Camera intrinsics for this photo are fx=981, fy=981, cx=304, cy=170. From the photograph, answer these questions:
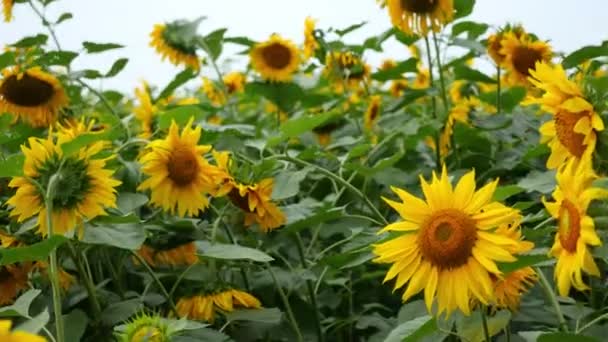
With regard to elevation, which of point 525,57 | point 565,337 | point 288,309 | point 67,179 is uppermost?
point 525,57

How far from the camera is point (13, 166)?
3.85ft

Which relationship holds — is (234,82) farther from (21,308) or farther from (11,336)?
(11,336)

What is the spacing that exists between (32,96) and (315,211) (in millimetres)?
729

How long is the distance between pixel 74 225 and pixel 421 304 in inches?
17.9

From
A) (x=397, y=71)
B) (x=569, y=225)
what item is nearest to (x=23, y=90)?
(x=397, y=71)

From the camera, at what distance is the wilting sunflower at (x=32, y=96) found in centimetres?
192

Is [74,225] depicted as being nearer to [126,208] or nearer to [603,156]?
[126,208]

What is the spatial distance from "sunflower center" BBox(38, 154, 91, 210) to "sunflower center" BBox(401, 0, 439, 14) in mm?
870

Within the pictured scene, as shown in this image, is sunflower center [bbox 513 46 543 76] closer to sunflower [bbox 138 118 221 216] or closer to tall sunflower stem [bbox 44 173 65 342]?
sunflower [bbox 138 118 221 216]

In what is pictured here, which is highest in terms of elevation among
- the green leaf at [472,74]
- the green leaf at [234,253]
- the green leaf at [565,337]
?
the green leaf at [472,74]

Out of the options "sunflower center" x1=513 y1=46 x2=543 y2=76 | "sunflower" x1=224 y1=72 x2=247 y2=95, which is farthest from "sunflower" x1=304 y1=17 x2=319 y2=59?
"sunflower center" x1=513 y1=46 x2=543 y2=76

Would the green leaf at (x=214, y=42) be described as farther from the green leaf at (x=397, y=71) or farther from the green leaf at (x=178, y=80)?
the green leaf at (x=397, y=71)

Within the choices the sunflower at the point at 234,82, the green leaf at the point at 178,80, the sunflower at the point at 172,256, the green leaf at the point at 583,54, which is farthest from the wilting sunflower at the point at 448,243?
the sunflower at the point at 234,82

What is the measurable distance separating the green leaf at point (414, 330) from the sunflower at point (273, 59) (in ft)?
5.12
